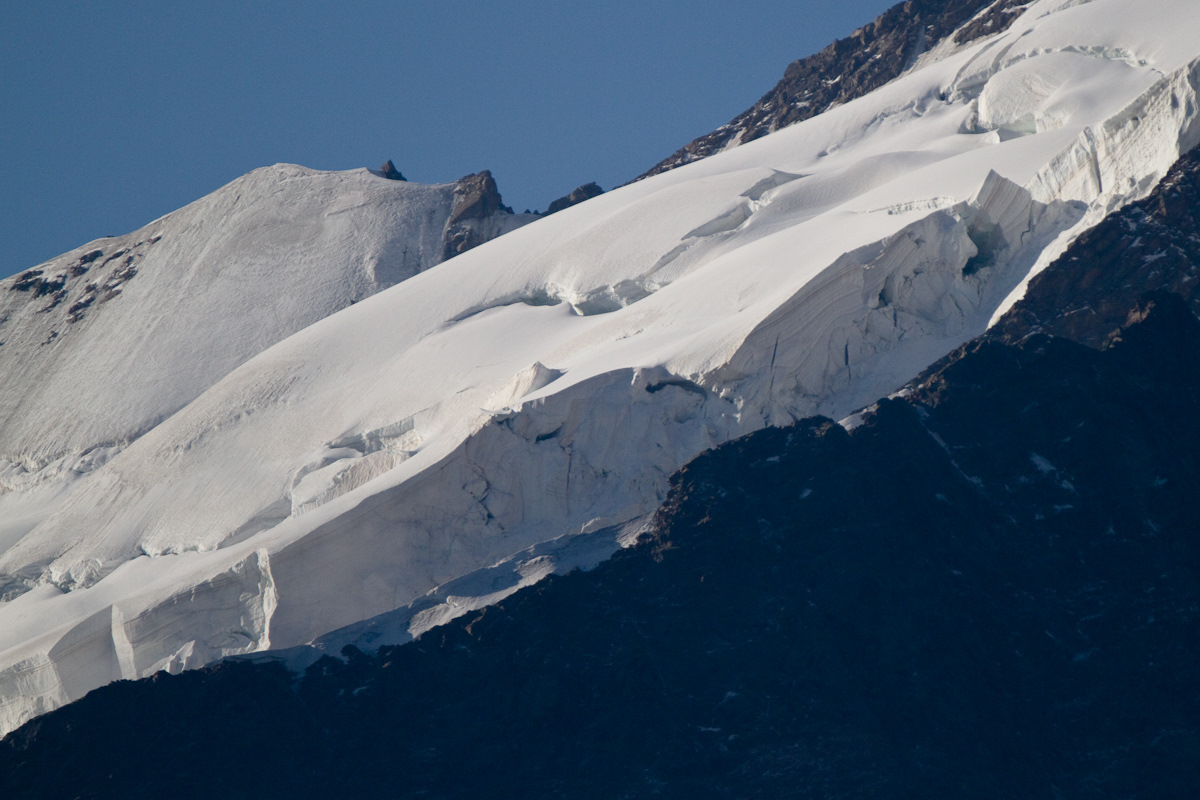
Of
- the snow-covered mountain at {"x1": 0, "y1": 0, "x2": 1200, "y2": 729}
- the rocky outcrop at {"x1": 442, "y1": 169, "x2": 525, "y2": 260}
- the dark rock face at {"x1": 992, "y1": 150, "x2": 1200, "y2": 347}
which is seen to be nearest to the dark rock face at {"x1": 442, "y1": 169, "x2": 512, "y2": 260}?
the rocky outcrop at {"x1": 442, "y1": 169, "x2": 525, "y2": 260}

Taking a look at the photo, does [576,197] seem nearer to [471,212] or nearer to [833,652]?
[471,212]

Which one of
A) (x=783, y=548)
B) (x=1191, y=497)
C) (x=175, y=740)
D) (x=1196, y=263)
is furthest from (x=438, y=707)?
(x=1196, y=263)

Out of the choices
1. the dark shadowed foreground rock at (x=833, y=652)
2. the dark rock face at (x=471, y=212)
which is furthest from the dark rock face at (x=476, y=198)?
the dark shadowed foreground rock at (x=833, y=652)

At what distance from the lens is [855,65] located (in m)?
71.4

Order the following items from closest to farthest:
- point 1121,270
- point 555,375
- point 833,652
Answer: point 833,652
point 1121,270
point 555,375

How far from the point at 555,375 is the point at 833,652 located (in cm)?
1072

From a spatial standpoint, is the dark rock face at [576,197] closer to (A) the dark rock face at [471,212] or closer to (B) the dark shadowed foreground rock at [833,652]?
(A) the dark rock face at [471,212]

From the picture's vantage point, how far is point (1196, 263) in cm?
3841

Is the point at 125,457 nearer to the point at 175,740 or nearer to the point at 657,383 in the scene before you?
the point at 175,740

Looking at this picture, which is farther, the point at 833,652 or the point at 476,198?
the point at 476,198

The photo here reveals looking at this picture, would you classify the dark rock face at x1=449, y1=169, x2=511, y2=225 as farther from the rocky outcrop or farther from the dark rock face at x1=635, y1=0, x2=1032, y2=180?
the dark rock face at x1=635, y1=0, x2=1032, y2=180

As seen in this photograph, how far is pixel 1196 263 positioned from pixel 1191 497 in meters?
6.19

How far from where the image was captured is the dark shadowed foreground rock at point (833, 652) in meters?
33.1

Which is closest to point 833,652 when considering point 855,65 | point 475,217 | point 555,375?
point 555,375
